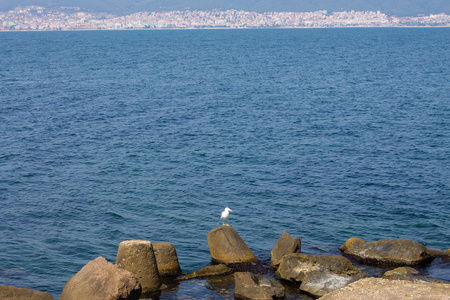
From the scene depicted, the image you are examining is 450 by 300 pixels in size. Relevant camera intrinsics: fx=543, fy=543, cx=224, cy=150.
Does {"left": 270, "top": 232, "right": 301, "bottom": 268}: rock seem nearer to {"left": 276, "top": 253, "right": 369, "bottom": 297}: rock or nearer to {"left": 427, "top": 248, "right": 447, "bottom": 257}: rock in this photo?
{"left": 276, "top": 253, "right": 369, "bottom": 297}: rock

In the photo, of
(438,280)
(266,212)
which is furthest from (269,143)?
(438,280)

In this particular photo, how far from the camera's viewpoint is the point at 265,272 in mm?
26922

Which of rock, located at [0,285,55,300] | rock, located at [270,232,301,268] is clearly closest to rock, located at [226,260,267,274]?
rock, located at [270,232,301,268]

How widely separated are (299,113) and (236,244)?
41.7 m

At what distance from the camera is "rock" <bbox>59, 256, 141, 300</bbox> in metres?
20.9

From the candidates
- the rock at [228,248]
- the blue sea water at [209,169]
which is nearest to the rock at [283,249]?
the rock at [228,248]

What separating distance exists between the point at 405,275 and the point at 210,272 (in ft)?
30.0

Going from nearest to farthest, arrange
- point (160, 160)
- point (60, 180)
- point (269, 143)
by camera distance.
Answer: point (60, 180) → point (160, 160) → point (269, 143)

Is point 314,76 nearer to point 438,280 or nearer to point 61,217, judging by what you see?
point 61,217

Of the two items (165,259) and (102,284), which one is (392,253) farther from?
(102,284)

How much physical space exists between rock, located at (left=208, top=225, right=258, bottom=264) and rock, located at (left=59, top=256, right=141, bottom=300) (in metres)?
7.09

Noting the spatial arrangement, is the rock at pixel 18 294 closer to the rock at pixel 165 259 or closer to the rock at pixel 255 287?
the rock at pixel 165 259

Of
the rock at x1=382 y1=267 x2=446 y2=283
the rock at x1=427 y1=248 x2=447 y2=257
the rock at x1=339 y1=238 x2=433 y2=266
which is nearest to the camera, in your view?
the rock at x1=382 y1=267 x2=446 y2=283

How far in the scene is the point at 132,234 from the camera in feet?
109
